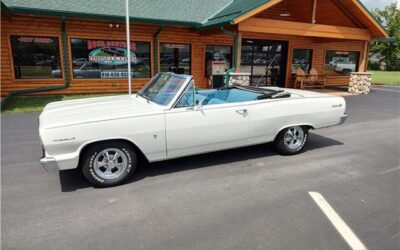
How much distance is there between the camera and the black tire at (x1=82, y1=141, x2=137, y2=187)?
Answer: 12.1 feet

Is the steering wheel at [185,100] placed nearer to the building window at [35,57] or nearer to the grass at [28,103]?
the grass at [28,103]

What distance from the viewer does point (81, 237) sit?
281cm

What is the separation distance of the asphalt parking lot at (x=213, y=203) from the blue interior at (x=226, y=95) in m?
0.99

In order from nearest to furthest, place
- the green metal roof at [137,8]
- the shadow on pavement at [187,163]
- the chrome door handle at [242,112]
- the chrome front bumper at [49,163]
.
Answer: the chrome front bumper at [49,163], the shadow on pavement at [187,163], the chrome door handle at [242,112], the green metal roof at [137,8]

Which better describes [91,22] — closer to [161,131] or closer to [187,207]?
[161,131]

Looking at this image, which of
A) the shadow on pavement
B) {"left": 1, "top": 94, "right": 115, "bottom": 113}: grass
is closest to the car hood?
the shadow on pavement

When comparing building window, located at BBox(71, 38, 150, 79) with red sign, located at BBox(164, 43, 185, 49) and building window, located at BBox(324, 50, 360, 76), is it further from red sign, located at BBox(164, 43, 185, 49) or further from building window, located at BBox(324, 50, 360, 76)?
building window, located at BBox(324, 50, 360, 76)

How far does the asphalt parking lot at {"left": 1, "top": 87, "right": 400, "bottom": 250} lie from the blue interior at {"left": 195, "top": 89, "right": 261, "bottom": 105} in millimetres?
993

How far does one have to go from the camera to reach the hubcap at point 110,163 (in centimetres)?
379

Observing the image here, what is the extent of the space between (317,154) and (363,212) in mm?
2083

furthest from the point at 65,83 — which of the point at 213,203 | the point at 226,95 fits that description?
the point at 213,203

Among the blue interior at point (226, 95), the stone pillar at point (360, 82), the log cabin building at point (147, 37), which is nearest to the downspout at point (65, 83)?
the log cabin building at point (147, 37)

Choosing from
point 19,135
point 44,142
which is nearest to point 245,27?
point 19,135

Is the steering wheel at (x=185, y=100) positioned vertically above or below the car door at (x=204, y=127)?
above
